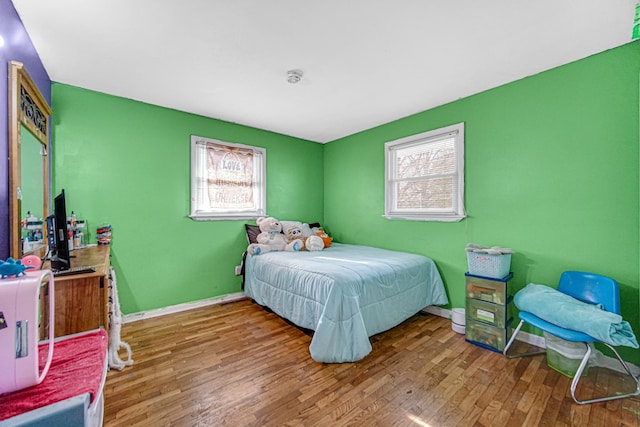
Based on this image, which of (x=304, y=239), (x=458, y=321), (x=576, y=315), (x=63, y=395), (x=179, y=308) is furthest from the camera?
(x=304, y=239)

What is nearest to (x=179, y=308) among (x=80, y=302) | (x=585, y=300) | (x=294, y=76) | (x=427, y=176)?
(x=80, y=302)

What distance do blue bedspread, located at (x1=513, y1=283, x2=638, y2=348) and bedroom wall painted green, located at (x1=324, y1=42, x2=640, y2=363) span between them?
406 mm

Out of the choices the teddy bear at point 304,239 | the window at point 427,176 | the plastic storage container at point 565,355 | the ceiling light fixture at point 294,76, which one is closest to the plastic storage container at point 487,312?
the plastic storage container at point 565,355

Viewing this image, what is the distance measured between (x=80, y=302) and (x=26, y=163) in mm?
1087

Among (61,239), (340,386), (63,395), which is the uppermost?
(61,239)

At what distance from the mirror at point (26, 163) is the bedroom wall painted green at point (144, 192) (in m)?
0.39

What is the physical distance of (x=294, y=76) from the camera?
2.34 m

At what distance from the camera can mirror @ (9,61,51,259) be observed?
151cm

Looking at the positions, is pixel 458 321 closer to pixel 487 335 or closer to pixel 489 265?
pixel 487 335

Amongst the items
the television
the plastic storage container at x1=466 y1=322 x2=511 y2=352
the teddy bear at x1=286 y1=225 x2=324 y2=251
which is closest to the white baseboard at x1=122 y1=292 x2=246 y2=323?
the teddy bear at x1=286 y1=225 x2=324 y2=251

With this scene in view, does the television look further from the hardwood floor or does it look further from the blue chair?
the blue chair

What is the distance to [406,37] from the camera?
1870 millimetres

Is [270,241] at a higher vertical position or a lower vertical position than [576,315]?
higher

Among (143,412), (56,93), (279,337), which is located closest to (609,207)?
(279,337)
